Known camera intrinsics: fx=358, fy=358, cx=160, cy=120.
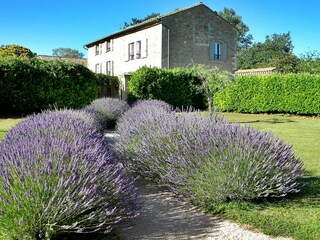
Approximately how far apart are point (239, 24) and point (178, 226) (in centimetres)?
7090

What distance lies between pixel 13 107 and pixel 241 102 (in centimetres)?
1351

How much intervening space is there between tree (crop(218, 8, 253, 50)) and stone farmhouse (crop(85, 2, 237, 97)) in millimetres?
39626

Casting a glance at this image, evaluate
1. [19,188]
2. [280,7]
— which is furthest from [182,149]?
[280,7]


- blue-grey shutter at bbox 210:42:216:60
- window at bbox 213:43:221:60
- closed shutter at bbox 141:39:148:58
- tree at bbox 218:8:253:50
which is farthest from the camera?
tree at bbox 218:8:253:50

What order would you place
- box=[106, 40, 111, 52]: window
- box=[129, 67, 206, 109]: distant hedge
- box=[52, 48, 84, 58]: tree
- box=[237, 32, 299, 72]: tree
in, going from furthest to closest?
box=[52, 48, 84, 58]: tree < box=[237, 32, 299, 72]: tree < box=[106, 40, 111, 52]: window < box=[129, 67, 206, 109]: distant hedge

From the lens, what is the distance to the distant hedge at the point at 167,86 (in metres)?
20.2

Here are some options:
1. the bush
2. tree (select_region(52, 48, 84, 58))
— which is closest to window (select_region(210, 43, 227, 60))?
the bush

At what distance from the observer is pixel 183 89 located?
74.4ft

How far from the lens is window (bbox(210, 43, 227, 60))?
30.0 m

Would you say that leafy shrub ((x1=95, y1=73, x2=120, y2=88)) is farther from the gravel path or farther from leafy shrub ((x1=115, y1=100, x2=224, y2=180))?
the gravel path

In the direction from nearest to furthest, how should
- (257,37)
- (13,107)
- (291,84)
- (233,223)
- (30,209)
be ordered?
(30,209), (233,223), (13,107), (291,84), (257,37)

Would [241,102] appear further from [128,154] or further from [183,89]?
[128,154]

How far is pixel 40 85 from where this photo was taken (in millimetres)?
17172

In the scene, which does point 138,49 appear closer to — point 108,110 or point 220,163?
point 108,110
